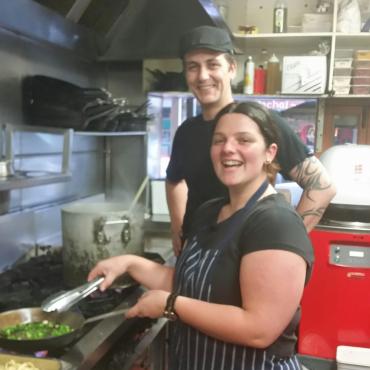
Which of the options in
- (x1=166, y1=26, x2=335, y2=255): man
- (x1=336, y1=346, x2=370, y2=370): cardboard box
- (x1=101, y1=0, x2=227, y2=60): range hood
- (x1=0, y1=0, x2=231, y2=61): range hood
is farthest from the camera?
(x1=336, y1=346, x2=370, y2=370): cardboard box

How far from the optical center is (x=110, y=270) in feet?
4.37

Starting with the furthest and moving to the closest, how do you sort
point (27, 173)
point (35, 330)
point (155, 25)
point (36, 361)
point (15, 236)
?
point (155, 25)
point (15, 236)
point (27, 173)
point (35, 330)
point (36, 361)

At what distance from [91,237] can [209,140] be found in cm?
52

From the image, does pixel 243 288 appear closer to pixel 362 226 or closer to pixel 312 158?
pixel 312 158

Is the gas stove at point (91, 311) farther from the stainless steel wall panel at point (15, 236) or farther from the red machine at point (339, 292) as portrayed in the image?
the red machine at point (339, 292)

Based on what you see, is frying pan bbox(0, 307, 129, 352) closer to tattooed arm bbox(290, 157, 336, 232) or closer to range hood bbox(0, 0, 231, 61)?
tattooed arm bbox(290, 157, 336, 232)

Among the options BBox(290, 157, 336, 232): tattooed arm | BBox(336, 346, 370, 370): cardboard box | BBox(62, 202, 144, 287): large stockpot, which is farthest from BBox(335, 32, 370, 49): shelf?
BBox(62, 202, 144, 287): large stockpot

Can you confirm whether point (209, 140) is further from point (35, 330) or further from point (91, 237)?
point (35, 330)

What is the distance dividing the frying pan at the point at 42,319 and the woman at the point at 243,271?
0.59 feet

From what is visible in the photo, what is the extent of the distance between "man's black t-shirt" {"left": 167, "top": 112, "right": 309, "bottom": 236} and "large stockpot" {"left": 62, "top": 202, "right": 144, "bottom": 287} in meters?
0.21

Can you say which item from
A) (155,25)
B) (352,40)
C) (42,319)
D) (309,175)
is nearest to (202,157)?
(309,175)

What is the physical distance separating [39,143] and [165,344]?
1.04 m

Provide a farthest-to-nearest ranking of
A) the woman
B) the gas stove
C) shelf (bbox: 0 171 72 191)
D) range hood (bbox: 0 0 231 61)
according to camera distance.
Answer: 1. range hood (bbox: 0 0 231 61)
2. shelf (bbox: 0 171 72 191)
3. the gas stove
4. the woman

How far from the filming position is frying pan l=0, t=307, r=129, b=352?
1.14 meters
